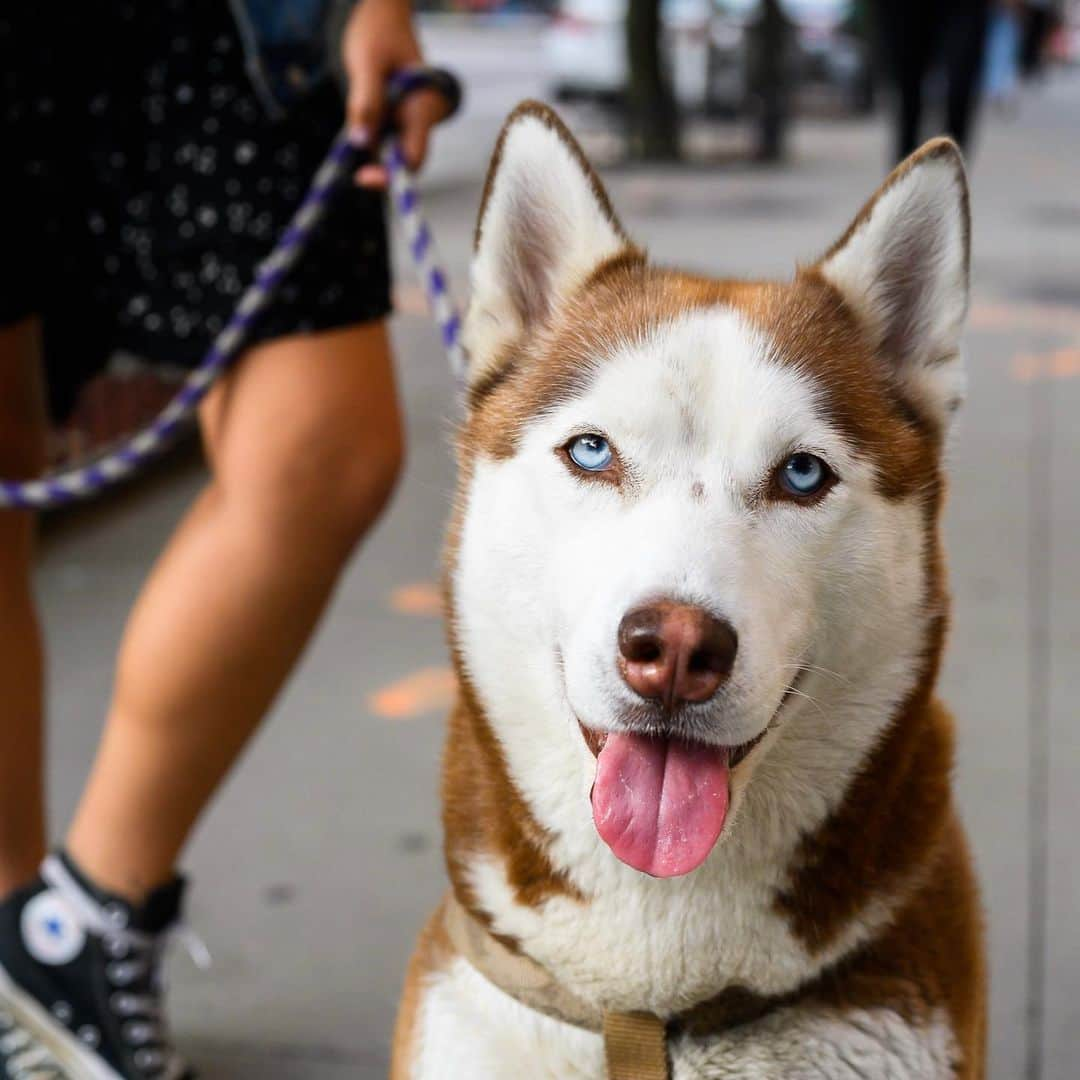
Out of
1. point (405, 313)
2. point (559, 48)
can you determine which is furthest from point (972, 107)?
point (559, 48)

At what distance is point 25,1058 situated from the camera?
2486 millimetres

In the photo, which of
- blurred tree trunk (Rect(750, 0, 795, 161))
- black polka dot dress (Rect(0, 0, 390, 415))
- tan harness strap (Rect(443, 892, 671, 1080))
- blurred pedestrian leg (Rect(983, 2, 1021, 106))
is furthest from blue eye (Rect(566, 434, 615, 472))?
blurred tree trunk (Rect(750, 0, 795, 161))

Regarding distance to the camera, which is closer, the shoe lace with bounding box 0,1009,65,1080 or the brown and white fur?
the brown and white fur

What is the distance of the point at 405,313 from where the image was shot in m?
8.10

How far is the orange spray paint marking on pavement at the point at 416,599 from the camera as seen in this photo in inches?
184

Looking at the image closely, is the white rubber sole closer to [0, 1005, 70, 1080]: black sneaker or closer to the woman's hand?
[0, 1005, 70, 1080]: black sneaker

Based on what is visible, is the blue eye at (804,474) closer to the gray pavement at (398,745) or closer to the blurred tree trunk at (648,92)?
the gray pavement at (398,745)

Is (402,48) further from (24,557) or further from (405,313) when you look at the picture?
(405,313)

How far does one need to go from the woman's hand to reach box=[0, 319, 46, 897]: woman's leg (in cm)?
60

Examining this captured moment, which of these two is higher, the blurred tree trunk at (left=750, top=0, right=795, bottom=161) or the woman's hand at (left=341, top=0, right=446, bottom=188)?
the woman's hand at (left=341, top=0, right=446, bottom=188)

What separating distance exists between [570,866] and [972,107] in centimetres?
724

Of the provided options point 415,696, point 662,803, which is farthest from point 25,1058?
point 415,696

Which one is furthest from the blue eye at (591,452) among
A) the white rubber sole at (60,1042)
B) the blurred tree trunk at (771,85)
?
the blurred tree trunk at (771,85)

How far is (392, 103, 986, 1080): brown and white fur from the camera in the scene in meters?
1.66
